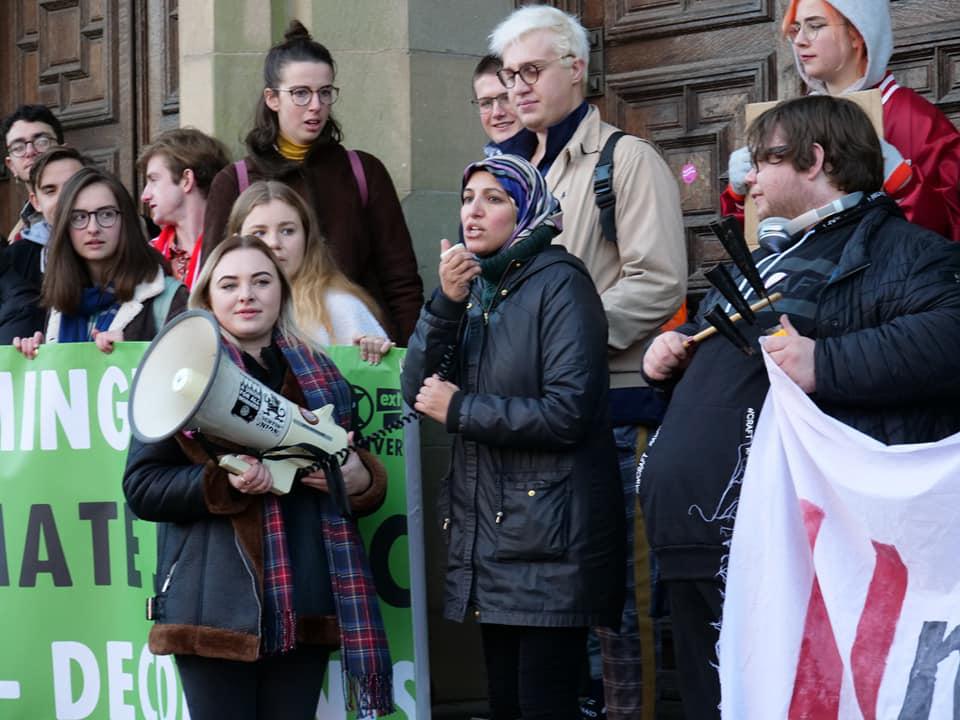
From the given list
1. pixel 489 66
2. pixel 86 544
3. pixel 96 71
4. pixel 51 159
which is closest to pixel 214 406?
pixel 86 544

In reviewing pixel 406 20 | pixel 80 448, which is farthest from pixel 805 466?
pixel 406 20

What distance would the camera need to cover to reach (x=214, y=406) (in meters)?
4.95

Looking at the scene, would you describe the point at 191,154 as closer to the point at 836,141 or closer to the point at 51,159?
the point at 51,159

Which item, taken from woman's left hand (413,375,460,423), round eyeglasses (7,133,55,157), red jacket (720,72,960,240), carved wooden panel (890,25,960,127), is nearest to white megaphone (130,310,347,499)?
woman's left hand (413,375,460,423)

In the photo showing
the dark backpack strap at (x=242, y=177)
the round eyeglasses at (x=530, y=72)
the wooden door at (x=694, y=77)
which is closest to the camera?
the round eyeglasses at (x=530, y=72)

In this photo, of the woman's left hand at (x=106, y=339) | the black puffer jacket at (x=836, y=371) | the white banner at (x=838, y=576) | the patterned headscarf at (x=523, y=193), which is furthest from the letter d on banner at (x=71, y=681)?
the white banner at (x=838, y=576)

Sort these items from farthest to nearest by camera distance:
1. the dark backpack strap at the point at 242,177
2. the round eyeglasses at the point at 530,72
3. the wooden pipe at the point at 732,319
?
the dark backpack strap at the point at 242,177 < the round eyeglasses at the point at 530,72 < the wooden pipe at the point at 732,319

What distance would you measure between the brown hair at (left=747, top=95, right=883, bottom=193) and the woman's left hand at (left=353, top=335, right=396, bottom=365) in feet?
5.77

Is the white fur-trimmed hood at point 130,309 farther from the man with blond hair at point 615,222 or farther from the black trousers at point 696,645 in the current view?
the black trousers at point 696,645

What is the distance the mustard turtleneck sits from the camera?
6613mm

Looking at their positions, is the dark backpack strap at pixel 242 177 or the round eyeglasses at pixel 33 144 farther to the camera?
the round eyeglasses at pixel 33 144

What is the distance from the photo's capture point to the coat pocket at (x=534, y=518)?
16.4 feet

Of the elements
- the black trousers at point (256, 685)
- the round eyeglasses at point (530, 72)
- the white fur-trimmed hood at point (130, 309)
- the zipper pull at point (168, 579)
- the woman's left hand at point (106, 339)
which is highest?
the round eyeglasses at point (530, 72)

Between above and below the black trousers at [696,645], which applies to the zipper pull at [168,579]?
above
